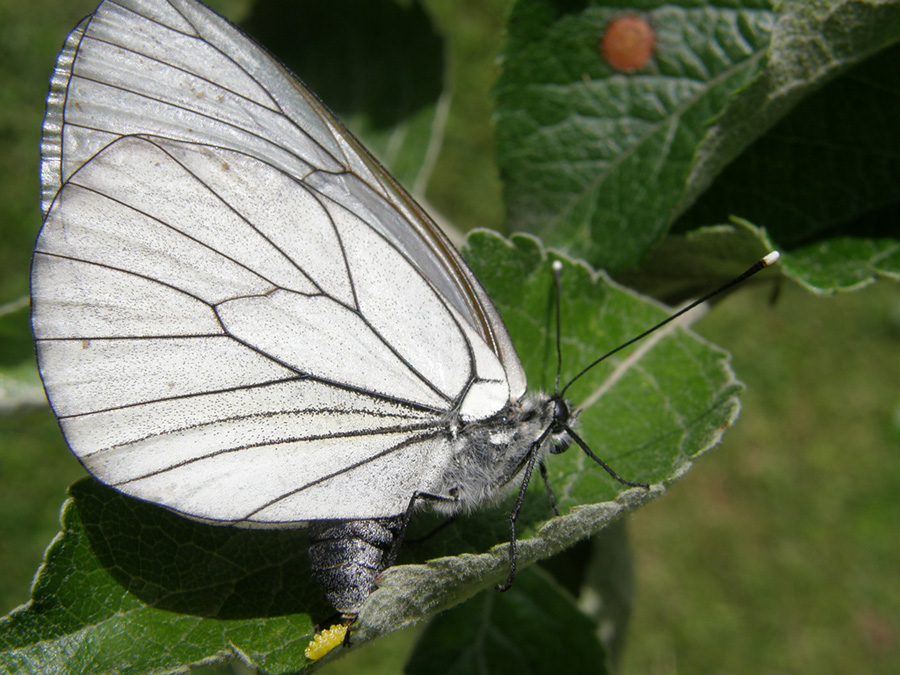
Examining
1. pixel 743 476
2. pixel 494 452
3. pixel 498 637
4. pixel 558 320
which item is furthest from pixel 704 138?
pixel 743 476

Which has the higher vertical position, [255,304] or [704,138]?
[255,304]

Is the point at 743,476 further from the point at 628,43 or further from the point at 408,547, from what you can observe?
the point at 408,547

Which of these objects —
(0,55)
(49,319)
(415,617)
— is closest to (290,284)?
(49,319)

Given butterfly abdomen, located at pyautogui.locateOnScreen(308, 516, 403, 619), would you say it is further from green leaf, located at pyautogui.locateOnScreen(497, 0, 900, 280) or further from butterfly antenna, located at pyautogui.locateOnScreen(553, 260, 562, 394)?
green leaf, located at pyautogui.locateOnScreen(497, 0, 900, 280)

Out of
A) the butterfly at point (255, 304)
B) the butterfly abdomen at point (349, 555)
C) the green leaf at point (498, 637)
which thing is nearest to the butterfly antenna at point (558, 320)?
the butterfly at point (255, 304)

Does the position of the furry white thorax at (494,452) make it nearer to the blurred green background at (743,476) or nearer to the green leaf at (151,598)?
the green leaf at (151,598)

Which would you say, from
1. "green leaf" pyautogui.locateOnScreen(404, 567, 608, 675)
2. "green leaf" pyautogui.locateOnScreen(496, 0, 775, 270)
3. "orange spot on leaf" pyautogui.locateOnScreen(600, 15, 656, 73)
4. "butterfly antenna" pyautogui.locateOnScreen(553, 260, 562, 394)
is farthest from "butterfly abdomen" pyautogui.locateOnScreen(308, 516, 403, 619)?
"orange spot on leaf" pyautogui.locateOnScreen(600, 15, 656, 73)
